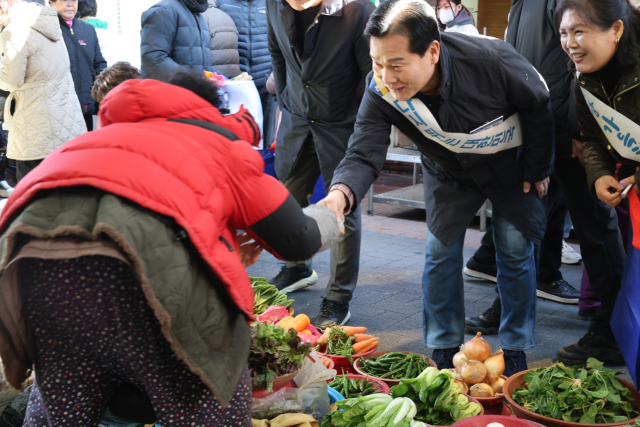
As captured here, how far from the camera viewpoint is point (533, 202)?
8.82ft

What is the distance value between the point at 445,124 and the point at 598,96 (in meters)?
0.61

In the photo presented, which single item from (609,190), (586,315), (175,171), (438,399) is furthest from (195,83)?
(586,315)

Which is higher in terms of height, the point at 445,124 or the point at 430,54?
the point at 430,54

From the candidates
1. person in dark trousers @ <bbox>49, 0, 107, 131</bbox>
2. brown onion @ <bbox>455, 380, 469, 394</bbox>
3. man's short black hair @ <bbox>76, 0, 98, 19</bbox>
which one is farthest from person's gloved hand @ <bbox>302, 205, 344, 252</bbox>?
man's short black hair @ <bbox>76, 0, 98, 19</bbox>

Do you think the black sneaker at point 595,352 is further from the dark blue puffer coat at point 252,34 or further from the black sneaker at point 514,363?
the dark blue puffer coat at point 252,34

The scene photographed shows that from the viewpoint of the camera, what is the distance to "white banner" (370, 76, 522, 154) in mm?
2504

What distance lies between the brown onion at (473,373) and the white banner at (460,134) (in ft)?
2.88

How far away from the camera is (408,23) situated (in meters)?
2.24

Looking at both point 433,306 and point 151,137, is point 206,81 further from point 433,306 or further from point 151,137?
point 433,306

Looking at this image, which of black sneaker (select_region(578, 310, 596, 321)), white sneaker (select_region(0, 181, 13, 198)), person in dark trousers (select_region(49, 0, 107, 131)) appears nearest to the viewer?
black sneaker (select_region(578, 310, 596, 321))

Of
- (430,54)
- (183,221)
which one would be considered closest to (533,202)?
(430,54)

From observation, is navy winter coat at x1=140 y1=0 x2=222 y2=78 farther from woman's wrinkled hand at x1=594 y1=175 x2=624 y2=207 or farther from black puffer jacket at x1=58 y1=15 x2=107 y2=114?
woman's wrinkled hand at x1=594 y1=175 x2=624 y2=207

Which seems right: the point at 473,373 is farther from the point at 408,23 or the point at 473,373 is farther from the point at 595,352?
the point at 408,23

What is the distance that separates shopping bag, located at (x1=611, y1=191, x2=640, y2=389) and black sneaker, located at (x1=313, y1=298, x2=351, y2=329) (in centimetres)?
153
